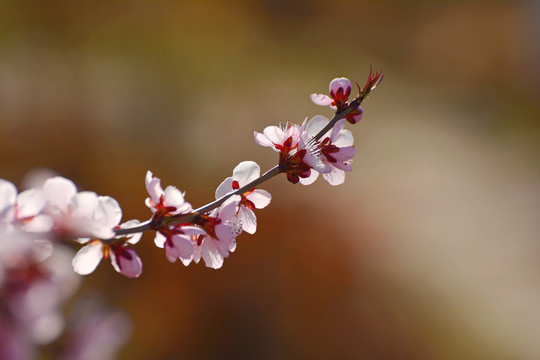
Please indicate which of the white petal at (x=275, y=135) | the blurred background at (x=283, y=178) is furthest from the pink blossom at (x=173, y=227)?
the blurred background at (x=283, y=178)

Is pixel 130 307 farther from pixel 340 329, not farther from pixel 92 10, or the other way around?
pixel 92 10

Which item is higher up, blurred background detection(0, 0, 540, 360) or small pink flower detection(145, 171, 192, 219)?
blurred background detection(0, 0, 540, 360)

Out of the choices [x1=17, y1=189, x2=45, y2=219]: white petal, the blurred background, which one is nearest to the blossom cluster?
[x1=17, y1=189, x2=45, y2=219]: white petal

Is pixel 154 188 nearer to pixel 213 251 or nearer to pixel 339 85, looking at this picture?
pixel 213 251

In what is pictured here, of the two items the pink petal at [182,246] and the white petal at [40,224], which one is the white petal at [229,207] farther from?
the white petal at [40,224]

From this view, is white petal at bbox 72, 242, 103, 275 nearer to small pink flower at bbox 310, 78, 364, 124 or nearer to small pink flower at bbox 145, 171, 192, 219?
small pink flower at bbox 145, 171, 192, 219

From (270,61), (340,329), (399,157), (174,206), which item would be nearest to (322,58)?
(270,61)
